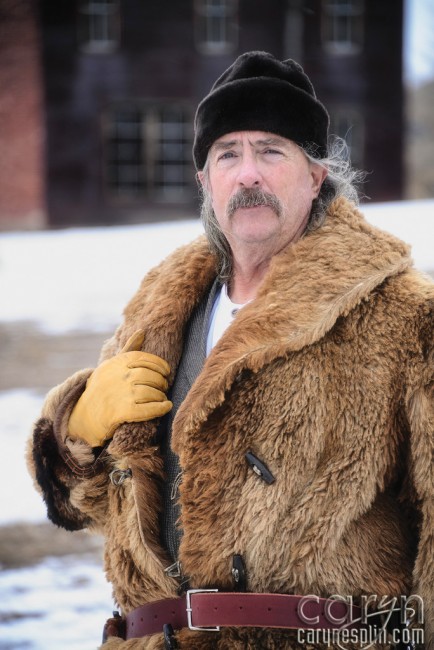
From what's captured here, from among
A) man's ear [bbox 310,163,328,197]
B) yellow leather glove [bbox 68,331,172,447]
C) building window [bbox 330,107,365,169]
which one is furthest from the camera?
building window [bbox 330,107,365,169]

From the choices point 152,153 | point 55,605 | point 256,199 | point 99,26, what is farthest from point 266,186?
point 99,26

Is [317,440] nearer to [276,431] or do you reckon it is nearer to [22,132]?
[276,431]

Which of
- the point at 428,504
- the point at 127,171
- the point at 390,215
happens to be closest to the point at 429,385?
the point at 428,504

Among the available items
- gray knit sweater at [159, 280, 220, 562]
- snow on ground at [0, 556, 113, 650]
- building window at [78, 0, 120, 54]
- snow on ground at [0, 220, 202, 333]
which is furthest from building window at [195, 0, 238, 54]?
gray knit sweater at [159, 280, 220, 562]

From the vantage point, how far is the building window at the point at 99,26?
16.2 meters

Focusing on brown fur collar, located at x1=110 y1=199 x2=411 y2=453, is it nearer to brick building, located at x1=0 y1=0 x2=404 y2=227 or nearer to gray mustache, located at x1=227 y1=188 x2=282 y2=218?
gray mustache, located at x1=227 y1=188 x2=282 y2=218

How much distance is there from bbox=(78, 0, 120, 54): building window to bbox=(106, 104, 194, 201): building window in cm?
125

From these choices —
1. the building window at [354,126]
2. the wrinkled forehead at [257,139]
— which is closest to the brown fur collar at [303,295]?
the wrinkled forehead at [257,139]

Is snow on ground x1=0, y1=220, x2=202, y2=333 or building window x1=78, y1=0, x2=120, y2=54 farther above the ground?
building window x1=78, y1=0, x2=120, y2=54

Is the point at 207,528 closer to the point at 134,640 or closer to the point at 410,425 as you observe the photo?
the point at 134,640

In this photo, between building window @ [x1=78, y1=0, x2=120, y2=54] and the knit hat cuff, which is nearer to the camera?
the knit hat cuff

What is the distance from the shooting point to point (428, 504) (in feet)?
5.88

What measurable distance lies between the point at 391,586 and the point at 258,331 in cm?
62

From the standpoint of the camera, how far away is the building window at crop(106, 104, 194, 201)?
1641 centimetres
